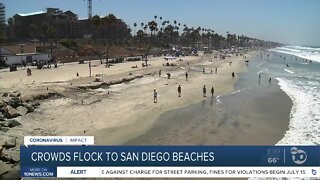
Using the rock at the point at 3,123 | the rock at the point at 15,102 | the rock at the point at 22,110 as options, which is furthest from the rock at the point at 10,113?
the rock at the point at 3,123

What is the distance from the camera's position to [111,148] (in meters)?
10.7

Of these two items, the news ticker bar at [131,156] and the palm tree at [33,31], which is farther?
the palm tree at [33,31]

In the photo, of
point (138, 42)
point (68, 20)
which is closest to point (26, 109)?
point (68, 20)

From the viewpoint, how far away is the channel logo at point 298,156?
11450mm

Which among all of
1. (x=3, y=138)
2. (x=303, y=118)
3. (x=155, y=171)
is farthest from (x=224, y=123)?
(x=155, y=171)

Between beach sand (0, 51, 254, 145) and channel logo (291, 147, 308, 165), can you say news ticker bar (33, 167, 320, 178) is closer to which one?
channel logo (291, 147, 308, 165)

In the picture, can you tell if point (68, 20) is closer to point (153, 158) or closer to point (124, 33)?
point (124, 33)

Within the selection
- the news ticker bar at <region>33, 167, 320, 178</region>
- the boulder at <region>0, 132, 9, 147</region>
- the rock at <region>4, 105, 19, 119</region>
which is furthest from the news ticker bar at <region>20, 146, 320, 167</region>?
the rock at <region>4, 105, 19, 119</region>

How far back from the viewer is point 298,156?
452 inches

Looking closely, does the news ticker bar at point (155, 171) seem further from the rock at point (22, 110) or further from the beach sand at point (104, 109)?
the rock at point (22, 110)

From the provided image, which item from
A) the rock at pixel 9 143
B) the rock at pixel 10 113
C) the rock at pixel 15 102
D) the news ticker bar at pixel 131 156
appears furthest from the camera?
the rock at pixel 15 102

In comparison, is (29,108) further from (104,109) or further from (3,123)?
(104,109)

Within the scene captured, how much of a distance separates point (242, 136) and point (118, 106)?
10.6 m

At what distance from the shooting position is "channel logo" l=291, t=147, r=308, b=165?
37.6 ft
